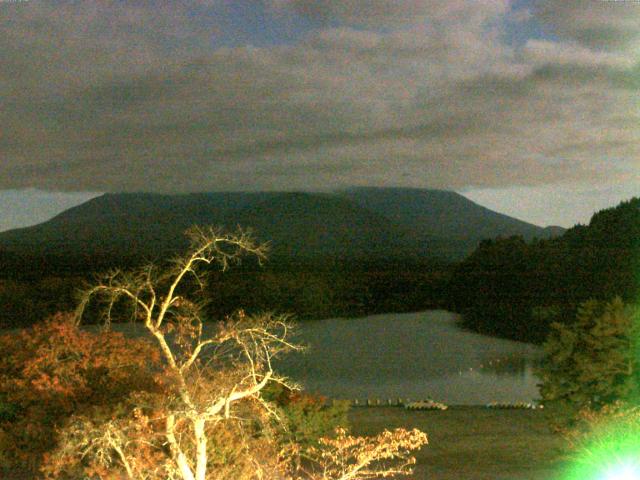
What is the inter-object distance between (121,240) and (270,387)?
37.8m

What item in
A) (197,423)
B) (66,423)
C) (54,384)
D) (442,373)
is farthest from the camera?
Result: (442,373)

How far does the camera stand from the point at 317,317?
40.7 meters

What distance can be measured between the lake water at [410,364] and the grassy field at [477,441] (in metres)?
2.88

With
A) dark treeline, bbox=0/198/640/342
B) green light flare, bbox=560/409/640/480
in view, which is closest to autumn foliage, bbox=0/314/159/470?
green light flare, bbox=560/409/640/480

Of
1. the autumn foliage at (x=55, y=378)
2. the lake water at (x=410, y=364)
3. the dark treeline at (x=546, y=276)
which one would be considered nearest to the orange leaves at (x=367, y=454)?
the autumn foliage at (x=55, y=378)

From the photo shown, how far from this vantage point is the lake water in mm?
23688

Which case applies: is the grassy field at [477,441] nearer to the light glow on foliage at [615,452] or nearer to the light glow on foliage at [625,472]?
the light glow on foliage at [615,452]

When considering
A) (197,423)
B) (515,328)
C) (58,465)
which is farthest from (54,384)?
(515,328)

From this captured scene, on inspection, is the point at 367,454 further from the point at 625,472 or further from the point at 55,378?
the point at 55,378

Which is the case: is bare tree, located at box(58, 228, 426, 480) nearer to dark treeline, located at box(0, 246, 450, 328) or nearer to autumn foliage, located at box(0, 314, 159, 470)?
autumn foliage, located at box(0, 314, 159, 470)

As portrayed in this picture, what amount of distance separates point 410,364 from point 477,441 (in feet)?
47.9

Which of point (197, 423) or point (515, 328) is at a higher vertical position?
point (197, 423)

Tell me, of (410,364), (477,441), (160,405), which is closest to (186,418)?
(160,405)

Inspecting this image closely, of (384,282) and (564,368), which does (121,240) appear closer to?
(384,282)
